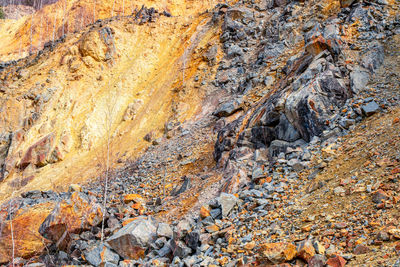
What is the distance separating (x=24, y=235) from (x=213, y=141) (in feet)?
29.4

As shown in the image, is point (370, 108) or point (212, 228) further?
point (370, 108)

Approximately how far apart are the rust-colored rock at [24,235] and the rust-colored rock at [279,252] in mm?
7113

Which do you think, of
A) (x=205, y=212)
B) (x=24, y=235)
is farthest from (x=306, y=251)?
(x=24, y=235)

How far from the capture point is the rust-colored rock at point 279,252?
17.9ft

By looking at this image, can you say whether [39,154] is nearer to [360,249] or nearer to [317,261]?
[317,261]

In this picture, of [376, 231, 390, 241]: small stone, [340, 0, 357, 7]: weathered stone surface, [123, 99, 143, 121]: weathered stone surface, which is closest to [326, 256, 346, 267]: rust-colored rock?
[376, 231, 390, 241]: small stone

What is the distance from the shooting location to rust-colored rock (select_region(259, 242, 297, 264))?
5.47m

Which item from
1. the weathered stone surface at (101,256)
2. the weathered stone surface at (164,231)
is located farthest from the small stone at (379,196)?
the weathered stone surface at (101,256)

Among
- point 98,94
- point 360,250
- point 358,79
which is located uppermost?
point 98,94

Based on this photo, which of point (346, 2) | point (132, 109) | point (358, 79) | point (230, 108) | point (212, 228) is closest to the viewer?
point (212, 228)

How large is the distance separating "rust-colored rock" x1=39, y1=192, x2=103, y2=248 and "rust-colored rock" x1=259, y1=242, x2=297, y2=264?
662cm

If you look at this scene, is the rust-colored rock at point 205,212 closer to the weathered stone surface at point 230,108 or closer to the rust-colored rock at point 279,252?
the rust-colored rock at point 279,252

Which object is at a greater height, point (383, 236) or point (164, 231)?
point (383, 236)

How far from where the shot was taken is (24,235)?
34.0 ft
